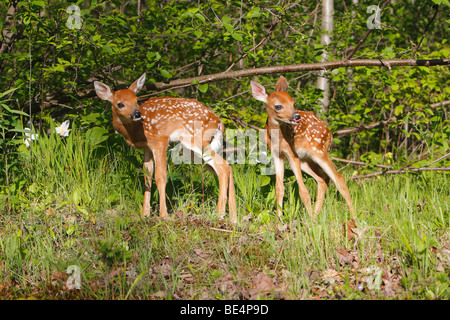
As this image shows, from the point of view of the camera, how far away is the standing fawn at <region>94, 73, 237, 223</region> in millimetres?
5008

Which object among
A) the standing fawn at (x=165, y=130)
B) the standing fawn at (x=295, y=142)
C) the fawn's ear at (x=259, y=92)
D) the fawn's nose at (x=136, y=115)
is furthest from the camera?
the fawn's ear at (x=259, y=92)

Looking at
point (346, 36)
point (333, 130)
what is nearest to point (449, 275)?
point (333, 130)

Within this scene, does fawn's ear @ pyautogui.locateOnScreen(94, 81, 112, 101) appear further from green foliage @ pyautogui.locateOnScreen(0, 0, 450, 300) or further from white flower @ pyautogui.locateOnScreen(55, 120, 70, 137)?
white flower @ pyautogui.locateOnScreen(55, 120, 70, 137)

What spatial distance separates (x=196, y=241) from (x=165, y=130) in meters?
1.35

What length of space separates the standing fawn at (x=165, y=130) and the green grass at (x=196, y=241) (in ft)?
0.72

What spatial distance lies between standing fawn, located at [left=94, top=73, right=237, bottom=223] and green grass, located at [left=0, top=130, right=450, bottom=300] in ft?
0.72

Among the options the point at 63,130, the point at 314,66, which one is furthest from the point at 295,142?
the point at 63,130

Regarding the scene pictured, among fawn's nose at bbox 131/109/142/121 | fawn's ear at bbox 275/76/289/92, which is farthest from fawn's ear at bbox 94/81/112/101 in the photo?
fawn's ear at bbox 275/76/289/92

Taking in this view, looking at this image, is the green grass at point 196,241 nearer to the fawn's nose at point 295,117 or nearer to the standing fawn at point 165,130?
the standing fawn at point 165,130

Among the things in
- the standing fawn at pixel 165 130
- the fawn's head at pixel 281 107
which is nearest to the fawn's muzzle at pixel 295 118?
the fawn's head at pixel 281 107

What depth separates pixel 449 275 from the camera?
3.60 metres

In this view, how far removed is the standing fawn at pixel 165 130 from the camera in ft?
16.4

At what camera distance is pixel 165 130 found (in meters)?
5.12
